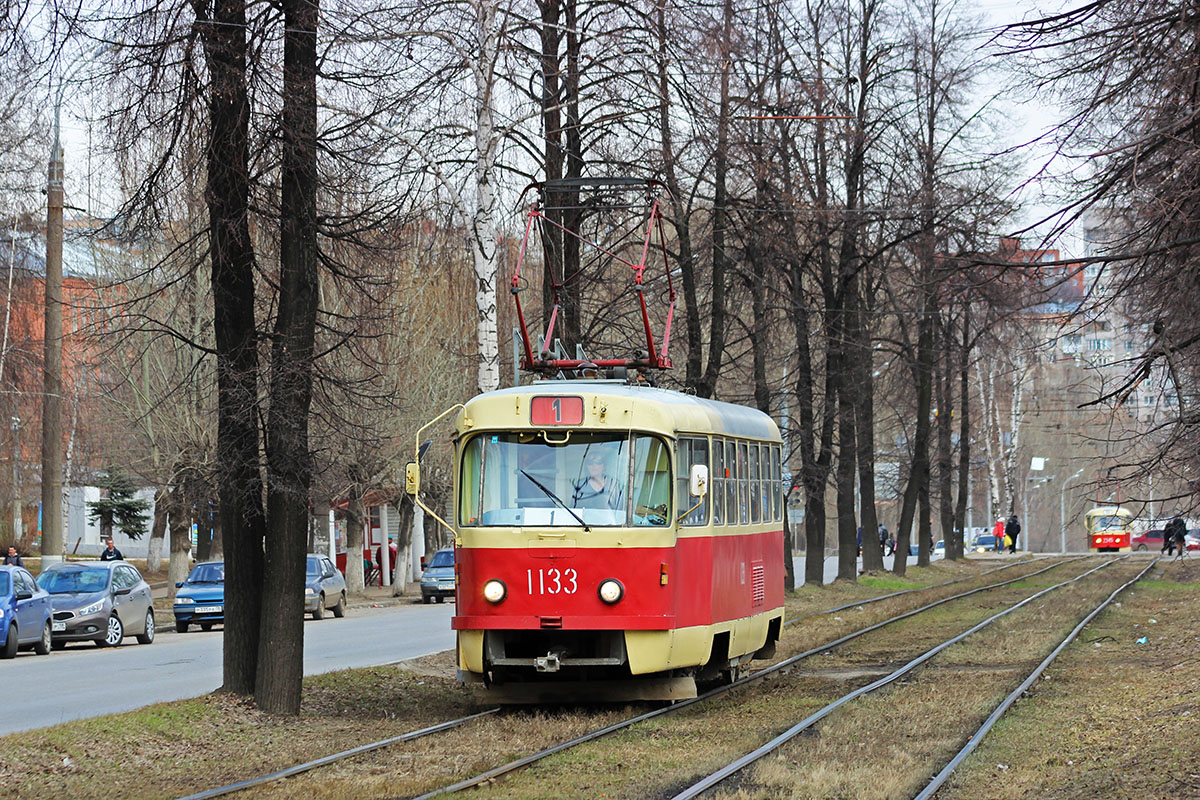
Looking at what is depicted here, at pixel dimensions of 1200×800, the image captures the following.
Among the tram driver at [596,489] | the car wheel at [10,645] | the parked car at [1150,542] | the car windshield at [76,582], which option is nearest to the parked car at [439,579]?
the car windshield at [76,582]

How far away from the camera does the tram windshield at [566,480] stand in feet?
46.2

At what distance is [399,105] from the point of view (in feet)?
50.8

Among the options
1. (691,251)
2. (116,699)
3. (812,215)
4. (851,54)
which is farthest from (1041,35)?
(851,54)

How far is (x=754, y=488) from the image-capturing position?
1759 cm

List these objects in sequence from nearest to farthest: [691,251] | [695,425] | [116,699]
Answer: [695,425]
[116,699]
[691,251]

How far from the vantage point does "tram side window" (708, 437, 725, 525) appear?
50.8ft

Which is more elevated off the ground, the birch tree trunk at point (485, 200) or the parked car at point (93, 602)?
the birch tree trunk at point (485, 200)

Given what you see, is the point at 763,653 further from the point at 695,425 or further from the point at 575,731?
the point at 575,731

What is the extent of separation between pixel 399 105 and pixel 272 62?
198 cm

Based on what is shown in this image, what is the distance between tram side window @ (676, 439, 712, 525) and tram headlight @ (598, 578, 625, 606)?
1048 mm

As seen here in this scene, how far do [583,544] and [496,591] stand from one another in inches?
34.8

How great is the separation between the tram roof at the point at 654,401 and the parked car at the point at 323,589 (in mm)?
20206

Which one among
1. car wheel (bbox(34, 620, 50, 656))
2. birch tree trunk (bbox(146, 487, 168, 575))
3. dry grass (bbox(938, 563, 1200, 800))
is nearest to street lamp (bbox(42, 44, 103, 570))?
car wheel (bbox(34, 620, 50, 656))

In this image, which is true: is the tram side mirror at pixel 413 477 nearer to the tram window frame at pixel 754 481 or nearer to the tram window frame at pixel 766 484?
the tram window frame at pixel 754 481
